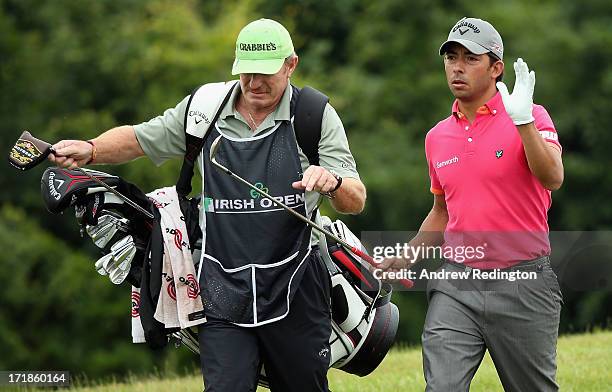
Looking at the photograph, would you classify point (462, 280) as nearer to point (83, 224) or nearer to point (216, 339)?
point (216, 339)

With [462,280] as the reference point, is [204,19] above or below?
above

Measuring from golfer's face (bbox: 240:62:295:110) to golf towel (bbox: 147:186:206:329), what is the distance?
28.0 inches

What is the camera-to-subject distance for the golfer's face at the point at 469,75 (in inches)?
243

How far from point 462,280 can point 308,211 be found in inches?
32.1

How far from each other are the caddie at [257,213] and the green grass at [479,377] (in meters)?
2.22

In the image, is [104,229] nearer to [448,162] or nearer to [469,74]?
[448,162]

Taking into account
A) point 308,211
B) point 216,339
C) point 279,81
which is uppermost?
point 279,81

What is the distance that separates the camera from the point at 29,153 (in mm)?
5996

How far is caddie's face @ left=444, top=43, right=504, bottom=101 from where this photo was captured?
617cm

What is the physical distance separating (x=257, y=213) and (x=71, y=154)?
0.94 m

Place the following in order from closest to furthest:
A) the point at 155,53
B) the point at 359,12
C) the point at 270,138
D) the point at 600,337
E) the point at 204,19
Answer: the point at 270,138 → the point at 600,337 → the point at 155,53 → the point at 204,19 → the point at 359,12

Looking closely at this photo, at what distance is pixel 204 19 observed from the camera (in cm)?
3309

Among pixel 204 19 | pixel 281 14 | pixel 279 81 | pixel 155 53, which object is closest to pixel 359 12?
pixel 281 14

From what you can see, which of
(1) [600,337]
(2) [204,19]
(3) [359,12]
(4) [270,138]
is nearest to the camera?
(4) [270,138]
